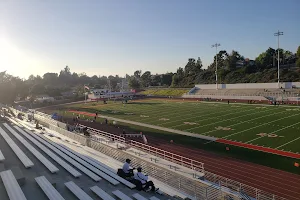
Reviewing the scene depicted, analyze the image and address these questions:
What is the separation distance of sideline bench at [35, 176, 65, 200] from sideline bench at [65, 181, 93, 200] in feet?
1.65

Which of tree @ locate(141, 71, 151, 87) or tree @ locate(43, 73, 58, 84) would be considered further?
tree @ locate(43, 73, 58, 84)

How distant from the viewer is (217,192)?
10398mm

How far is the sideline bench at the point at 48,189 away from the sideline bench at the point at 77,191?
0.50m

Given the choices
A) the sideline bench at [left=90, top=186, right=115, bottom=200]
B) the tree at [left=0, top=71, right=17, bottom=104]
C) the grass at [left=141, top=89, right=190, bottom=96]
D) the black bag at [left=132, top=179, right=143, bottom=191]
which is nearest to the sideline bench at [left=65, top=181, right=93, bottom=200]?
the sideline bench at [left=90, top=186, right=115, bottom=200]

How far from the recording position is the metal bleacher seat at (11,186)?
19.5ft

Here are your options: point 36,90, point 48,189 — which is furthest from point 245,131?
point 36,90

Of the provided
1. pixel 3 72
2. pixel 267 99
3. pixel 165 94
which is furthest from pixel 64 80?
pixel 267 99

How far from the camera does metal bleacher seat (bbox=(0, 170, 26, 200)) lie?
594 cm

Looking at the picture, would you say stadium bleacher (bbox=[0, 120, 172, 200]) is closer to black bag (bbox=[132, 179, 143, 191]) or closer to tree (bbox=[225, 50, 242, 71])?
black bag (bbox=[132, 179, 143, 191])

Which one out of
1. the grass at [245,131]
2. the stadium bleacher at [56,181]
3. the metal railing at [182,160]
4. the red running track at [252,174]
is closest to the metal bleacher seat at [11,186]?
the stadium bleacher at [56,181]

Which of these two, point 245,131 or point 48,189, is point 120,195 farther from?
point 245,131

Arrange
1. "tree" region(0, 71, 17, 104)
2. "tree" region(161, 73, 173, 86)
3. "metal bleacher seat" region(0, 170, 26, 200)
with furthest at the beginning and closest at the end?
"tree" region(161, 73, 173, 86)
"tree" region(0, 71, 17, 104)
"metal bleacher seat" region(0, 170, 26, 200)

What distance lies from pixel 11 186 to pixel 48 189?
0.90 metres

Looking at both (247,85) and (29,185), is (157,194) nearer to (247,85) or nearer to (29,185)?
(29,185)
